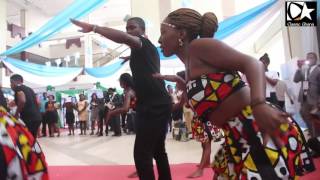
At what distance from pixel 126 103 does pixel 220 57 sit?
6.29 ft

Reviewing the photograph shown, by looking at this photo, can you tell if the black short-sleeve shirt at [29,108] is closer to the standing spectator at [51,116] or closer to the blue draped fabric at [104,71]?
the blue draped fabric at [104,71]

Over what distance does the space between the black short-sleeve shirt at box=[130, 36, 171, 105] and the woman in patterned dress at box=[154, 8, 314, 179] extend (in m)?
0.91

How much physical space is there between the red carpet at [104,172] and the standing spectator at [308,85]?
77 centimetres

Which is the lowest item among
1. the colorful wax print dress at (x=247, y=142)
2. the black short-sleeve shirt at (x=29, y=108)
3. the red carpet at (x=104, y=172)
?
the red carpet at (x=104, y=172)

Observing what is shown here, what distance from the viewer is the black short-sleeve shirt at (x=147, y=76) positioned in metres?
2.22

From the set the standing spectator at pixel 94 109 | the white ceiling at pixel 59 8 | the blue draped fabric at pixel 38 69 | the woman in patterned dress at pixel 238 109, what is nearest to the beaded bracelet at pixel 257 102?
the woman in patterned dress at pixel 238 109

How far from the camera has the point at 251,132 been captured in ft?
3.75

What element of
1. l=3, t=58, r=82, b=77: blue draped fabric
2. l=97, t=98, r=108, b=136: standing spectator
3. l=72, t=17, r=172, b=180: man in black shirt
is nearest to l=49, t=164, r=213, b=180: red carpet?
l=72, t=17, r=172, b=180: man in black shirt

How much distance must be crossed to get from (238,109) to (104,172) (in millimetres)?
3072

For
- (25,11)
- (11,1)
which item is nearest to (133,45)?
(11,1)

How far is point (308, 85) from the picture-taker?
15.0 feet

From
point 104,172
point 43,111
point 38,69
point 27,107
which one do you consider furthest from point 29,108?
point 43,111

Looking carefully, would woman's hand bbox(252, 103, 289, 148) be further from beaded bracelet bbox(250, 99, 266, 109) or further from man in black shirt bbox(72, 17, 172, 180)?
man in black shirt bbox(72, 17, 172, 180)

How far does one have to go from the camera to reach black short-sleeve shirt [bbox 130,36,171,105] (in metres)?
2.22
